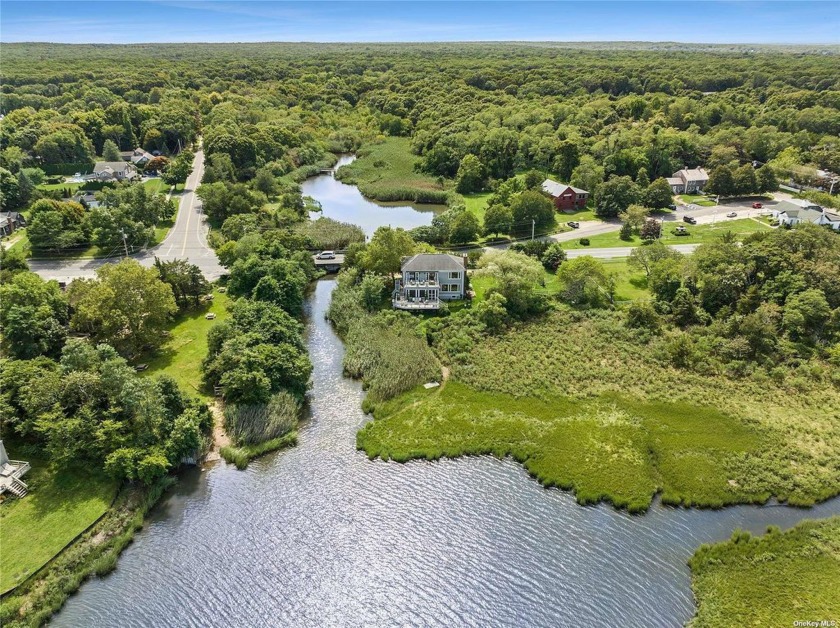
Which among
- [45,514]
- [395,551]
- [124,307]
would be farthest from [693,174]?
[45,514]

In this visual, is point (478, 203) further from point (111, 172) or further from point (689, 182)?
point (111, 172)

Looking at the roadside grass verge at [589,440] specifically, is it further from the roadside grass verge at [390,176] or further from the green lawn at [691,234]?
the roadside grass verge at [390,176]

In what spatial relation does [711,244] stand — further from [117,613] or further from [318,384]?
[117,613]

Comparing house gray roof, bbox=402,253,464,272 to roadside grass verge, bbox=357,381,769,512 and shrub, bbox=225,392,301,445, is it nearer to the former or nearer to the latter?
roadside grass verge, bbox=357,381,769,512

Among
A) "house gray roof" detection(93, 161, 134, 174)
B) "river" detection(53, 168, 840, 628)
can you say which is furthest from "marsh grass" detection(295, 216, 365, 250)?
"house gray roof" detection(93, 161, 134, 174)

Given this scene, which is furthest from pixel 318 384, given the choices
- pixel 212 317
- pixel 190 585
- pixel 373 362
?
pixel 190 585

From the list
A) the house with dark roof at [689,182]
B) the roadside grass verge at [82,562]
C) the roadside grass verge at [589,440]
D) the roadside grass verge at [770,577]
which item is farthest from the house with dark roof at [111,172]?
the roadside grass verge at [770,577]
